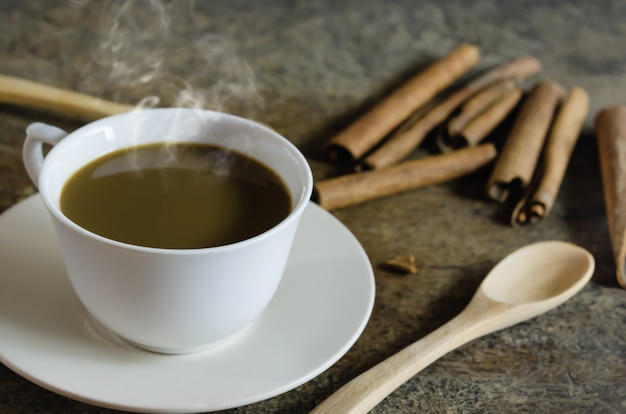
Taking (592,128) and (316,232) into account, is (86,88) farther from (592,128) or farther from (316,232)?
(592,128)

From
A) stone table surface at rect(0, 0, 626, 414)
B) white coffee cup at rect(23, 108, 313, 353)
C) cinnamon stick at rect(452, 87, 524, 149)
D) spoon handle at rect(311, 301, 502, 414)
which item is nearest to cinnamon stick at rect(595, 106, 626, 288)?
stone table surface at rect(0, 0, 626, 414)

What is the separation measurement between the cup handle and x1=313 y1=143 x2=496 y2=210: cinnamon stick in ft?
1.76

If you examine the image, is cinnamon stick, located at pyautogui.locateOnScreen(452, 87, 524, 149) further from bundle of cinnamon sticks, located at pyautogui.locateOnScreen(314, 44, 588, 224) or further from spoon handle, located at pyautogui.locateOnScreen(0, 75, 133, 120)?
spoon handle, located at pyautogui.locateOnScreen(0, 75, 133, 120)

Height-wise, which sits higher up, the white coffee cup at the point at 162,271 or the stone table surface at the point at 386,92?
the white coffee cup at the point at 162,271

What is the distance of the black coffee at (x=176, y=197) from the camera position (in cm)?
94

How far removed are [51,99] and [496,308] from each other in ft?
3.26

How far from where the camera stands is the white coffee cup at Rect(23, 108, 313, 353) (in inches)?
33.1

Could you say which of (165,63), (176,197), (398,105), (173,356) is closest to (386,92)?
(398,105)

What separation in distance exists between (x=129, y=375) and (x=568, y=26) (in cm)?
195

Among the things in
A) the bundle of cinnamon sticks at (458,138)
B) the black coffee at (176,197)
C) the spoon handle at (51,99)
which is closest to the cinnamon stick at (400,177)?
the bundle of cinnamon sticks at (458,138)

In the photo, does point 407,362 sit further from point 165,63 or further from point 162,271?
point 165,63

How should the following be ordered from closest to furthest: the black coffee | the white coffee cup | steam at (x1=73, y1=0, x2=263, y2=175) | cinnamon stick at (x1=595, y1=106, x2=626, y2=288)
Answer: the white coffee cup → the black coffee → cinnamon stick at (x1=595, y1=106, x2=626, y2=288) → steam at (x1=73, y1=0, x2=263, y2=175)

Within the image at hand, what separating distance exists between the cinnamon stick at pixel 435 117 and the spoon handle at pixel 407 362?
1.70 ft

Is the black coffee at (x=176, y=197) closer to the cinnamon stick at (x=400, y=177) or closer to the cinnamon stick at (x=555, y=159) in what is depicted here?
the cinnamon stick at (x=400, y=177)
